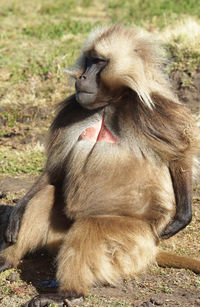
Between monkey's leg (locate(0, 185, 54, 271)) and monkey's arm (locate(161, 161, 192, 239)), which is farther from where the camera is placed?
monkey's leg (locate(0, 185, 54, 271))

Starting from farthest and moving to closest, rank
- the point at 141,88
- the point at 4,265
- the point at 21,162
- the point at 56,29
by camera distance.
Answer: the point at 56,29 < the point at 21,162 < the point at 4,265 < the point at 141,88

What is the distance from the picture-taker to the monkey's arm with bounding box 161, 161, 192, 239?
146 inches

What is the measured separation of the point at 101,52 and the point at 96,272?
149 centimetres

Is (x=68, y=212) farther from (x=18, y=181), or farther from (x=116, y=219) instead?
(x=18, y=181)

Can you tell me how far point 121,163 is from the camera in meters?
3.66

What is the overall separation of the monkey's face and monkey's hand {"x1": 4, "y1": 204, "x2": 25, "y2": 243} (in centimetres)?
99

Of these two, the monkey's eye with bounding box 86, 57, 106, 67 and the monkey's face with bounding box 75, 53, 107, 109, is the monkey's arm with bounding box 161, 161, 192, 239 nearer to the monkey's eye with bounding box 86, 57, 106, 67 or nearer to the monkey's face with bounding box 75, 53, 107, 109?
the monkey's face with bounding box 75, 53, 107, 109

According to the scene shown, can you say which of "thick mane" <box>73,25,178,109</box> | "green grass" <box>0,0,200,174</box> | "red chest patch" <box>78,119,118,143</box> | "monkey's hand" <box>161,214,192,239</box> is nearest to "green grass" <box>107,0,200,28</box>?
"green grass" <box>0,0,200,174</box>

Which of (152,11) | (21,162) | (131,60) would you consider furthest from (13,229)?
(152,11)

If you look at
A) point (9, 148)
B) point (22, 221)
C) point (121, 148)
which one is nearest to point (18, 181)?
point (9, 148)

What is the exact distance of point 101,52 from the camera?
377 centimetres

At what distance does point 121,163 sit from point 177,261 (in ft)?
2.80

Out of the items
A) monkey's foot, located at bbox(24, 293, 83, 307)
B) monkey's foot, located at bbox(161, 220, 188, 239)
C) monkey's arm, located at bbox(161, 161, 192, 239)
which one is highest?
monkey's arm, located at bbox(161, 161, 192, 239)

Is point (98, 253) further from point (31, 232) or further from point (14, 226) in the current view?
point (14, 226)
